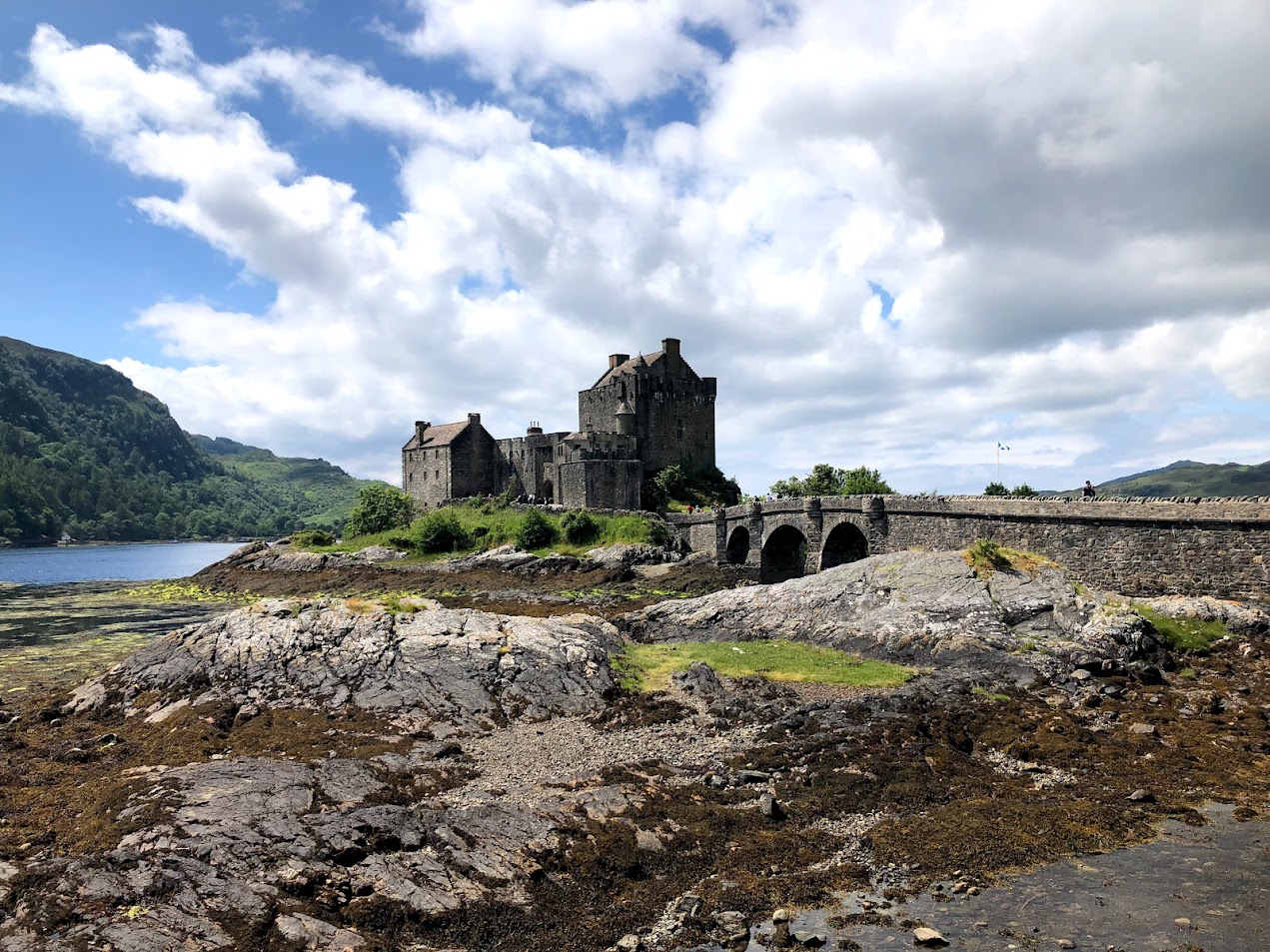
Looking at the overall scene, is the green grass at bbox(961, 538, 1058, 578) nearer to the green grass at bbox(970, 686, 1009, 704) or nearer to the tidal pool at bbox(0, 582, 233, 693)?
the green grass at bbox(970, 686, 1009, 704)

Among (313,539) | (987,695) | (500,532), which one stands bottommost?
(987,695)

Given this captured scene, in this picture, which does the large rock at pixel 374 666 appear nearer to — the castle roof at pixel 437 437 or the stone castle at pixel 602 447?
the stone castle at pixel 602 447

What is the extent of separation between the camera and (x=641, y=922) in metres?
12.6

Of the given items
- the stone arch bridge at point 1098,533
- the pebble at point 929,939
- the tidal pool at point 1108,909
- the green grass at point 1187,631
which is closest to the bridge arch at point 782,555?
the stone arch bridge at point 1098,533

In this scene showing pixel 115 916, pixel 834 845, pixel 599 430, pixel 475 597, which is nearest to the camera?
pixel 115 916

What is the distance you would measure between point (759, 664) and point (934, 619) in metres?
7.77

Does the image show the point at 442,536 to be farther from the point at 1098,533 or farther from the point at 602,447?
the point at 1098,533

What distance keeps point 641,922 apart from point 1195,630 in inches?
1064

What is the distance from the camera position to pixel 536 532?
230 feet

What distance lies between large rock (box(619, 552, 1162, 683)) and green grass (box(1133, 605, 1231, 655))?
4.65ft

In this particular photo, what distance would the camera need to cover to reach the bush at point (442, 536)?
76562 millimetres

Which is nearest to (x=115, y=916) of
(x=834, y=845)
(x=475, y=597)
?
(x=834, y=845)

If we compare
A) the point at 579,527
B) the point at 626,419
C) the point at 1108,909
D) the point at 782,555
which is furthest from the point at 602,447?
the point at 1108,909

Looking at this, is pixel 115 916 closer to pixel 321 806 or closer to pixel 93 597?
pixel 321 806
